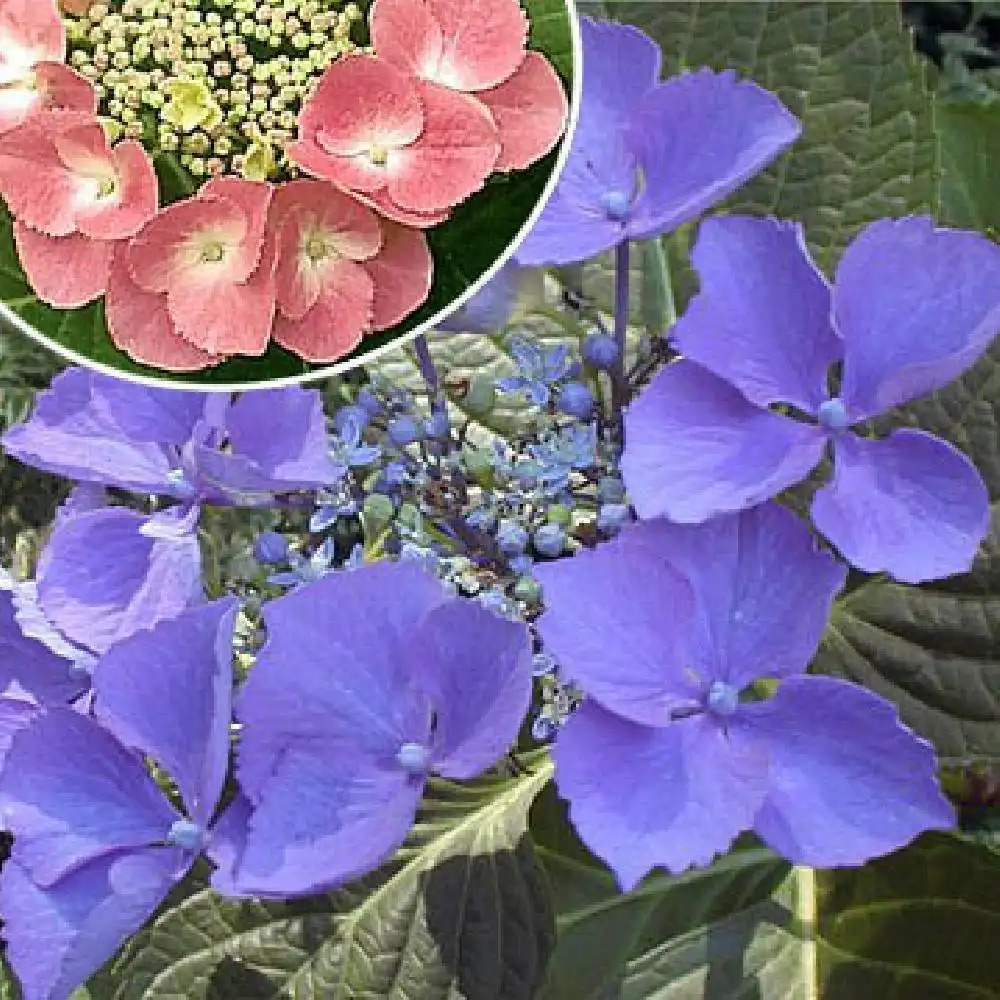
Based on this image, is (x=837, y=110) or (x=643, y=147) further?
(x=837, y=110)

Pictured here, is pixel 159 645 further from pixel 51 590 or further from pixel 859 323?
pixel 859 323

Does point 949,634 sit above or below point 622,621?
below

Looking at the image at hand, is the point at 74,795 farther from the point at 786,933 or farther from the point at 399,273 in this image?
the point at 786,933

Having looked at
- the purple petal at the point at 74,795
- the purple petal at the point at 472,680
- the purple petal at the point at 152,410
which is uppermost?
the purple petal at the point at 472,680

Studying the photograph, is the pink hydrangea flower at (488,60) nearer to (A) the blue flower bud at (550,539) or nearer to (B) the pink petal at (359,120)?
(B) the pink petal at (359,120)

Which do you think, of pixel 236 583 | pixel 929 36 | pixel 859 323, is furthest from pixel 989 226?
pixel 929 36

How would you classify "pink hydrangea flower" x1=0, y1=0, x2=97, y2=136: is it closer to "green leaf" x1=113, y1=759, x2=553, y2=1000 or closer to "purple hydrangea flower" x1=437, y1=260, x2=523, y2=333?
"purple hydrangea flower" x1=437, y1=260, x2=523, y2=333

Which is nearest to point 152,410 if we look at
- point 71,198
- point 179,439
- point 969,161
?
point 179,439

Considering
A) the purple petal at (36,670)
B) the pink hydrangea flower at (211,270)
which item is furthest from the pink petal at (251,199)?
the purple petal at (36,670)
